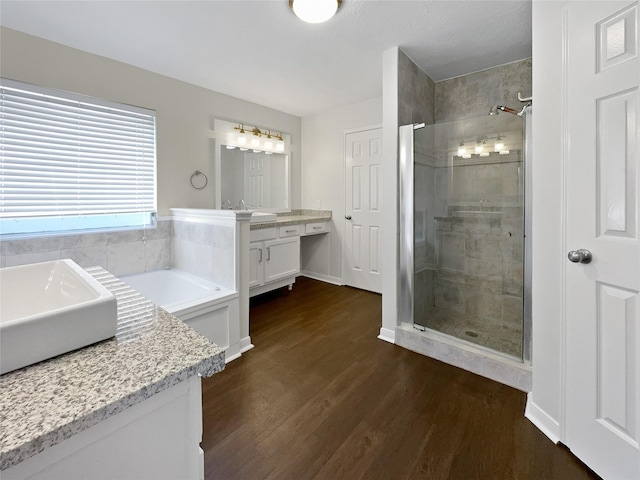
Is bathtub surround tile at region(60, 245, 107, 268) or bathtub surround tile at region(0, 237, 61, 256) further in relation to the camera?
bathtub surround tile at region(60, 245, 107, 268)

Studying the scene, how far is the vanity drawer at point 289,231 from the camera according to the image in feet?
11.1

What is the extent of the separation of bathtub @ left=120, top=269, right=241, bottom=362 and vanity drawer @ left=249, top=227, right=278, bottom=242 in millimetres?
694

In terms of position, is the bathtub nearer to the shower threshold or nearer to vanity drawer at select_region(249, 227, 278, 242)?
vanity drawer at select_region(249, 227, 278, 242)

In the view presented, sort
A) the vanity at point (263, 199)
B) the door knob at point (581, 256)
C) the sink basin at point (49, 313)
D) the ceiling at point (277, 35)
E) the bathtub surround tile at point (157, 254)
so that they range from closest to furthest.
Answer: the sink basin at point (49, 313) → the door knob at point (581, 256) → the ceiling at point (277, 35) → the bathtub surround tile at point (157, 254) → the vanity at point (263, 199)

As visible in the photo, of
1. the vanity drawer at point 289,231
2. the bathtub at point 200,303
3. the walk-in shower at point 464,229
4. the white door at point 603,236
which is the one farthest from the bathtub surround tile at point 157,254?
the white door at point 603,236

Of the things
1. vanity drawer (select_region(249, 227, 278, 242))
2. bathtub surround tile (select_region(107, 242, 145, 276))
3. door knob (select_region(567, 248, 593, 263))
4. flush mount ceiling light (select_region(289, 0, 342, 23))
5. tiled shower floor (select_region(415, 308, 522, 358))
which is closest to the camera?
door knob (select_region(567, 248, 593, 263))

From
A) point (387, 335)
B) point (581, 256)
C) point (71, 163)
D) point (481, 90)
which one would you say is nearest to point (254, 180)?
point (71, 163)

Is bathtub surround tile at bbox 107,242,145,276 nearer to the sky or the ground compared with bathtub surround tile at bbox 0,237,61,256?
nearer to the ground

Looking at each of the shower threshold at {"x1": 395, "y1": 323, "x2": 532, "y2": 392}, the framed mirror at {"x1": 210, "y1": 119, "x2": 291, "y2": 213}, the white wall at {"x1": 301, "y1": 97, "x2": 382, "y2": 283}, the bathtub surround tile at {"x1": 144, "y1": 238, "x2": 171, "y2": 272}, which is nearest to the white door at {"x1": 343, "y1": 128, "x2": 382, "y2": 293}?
the white wall at {"x1": 301, "y1": 97, "x2": 382, "y2": 283}

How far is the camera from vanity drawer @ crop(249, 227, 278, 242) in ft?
10.1

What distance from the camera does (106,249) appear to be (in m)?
2.59

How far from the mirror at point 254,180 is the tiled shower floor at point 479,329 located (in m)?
2.43

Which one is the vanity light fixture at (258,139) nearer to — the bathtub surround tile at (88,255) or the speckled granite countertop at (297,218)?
the speckled granite countertop at (297,218)

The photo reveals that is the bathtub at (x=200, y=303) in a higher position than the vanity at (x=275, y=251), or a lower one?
lower
